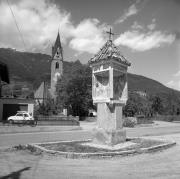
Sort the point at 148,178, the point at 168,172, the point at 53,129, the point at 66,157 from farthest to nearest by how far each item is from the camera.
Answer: the point at 53,129 → the point at 66,157 → the point at 168,172 → the point at 148,178

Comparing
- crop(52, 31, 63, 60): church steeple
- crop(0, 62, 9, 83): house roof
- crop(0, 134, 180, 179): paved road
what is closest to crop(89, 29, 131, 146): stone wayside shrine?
crop(0, 134, 180, 179): paved road

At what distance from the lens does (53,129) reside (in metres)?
24.6

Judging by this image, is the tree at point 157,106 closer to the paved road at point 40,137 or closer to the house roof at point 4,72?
the house roof at point 4,72

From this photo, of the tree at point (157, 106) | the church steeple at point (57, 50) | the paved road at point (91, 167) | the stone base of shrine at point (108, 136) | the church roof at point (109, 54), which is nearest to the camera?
the paved road at point (91, 167)

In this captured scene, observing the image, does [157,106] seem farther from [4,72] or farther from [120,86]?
[120,86]

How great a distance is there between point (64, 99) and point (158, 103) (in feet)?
114

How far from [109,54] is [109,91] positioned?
5.35ft

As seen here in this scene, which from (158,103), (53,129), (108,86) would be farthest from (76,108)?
(108,86)

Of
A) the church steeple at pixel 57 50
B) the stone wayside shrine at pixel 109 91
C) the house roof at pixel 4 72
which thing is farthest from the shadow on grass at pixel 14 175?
the church steeple at pixel 57 50

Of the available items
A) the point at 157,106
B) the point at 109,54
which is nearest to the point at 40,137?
the point at 109,54

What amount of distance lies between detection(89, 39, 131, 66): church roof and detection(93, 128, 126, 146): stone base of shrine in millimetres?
3140

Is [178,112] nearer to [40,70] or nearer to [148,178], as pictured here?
[148,178]

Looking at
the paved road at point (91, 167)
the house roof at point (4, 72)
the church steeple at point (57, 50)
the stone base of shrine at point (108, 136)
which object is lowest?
the paved road at point (91, 167)

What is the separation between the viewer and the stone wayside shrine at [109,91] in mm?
10594
